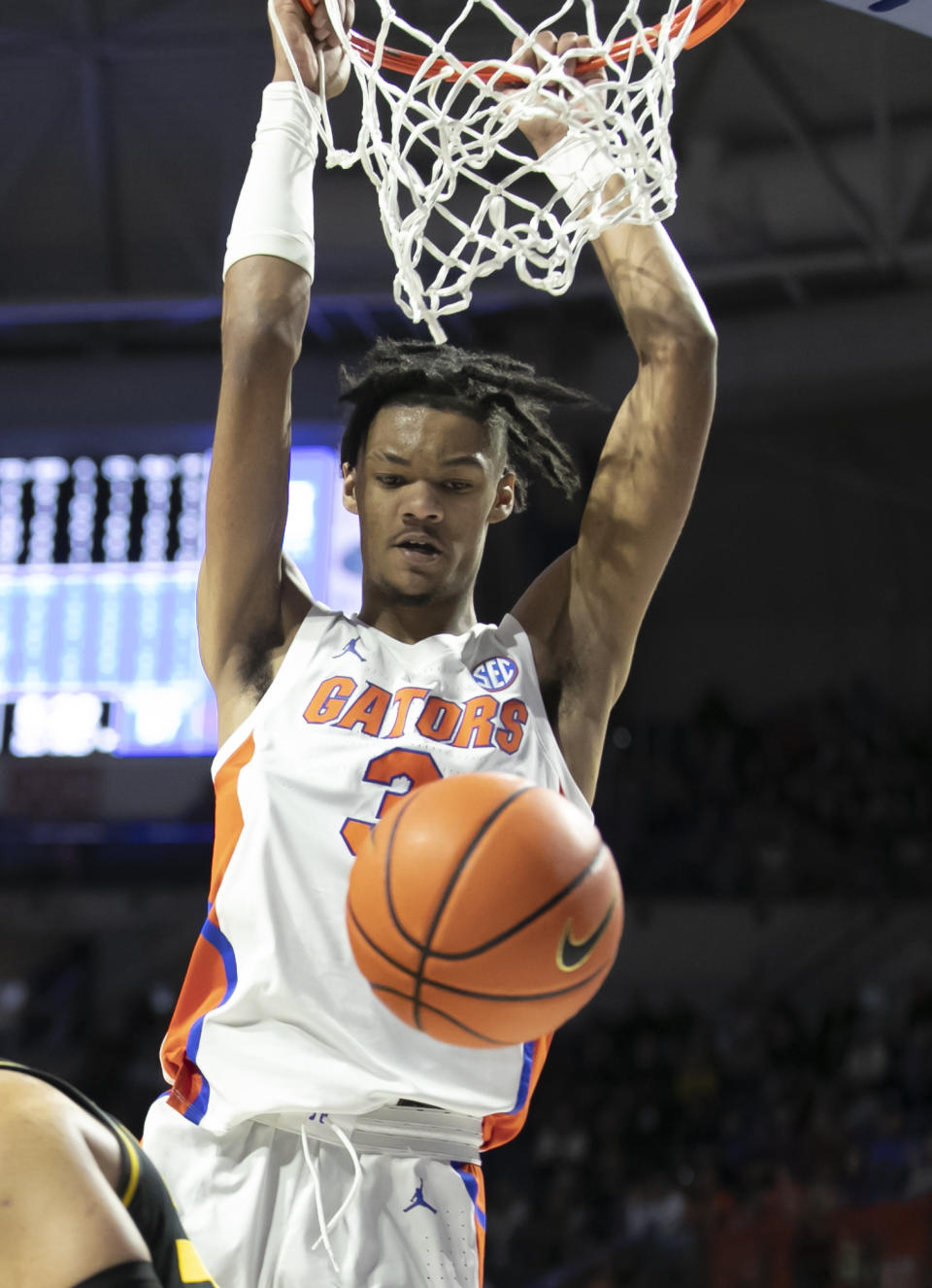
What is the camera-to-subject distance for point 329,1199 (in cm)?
200

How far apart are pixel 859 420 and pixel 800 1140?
5.14 meters

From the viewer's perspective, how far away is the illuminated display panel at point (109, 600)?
8.93 m

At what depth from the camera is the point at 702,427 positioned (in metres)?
2.47

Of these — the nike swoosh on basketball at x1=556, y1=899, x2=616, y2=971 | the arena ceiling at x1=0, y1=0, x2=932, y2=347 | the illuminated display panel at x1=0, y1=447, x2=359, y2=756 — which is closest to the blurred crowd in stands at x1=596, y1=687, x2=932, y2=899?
the illuminated display panel at x1=0, y1=447, x2=359, y2=756

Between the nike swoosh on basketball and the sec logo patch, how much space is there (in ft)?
1.78

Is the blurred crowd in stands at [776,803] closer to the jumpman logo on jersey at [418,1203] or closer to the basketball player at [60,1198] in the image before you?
the jumpman logo on jersey at [418,1203]

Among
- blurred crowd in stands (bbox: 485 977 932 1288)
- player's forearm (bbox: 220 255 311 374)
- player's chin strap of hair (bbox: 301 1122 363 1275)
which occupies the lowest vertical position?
blurred crowd in stands (bbox: 485 977 932 1288)

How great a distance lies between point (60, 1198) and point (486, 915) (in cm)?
56

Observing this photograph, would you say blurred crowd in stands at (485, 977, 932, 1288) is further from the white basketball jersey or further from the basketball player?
the basketball player

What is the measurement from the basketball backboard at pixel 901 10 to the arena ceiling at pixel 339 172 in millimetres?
4374

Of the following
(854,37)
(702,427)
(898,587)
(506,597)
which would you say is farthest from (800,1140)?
(702,427)

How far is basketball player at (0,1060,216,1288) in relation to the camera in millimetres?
1455

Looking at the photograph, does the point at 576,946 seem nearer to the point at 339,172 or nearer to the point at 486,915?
the point at 486,915

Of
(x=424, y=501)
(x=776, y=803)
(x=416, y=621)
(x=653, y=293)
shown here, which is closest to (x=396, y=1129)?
(x=416, y=621)
